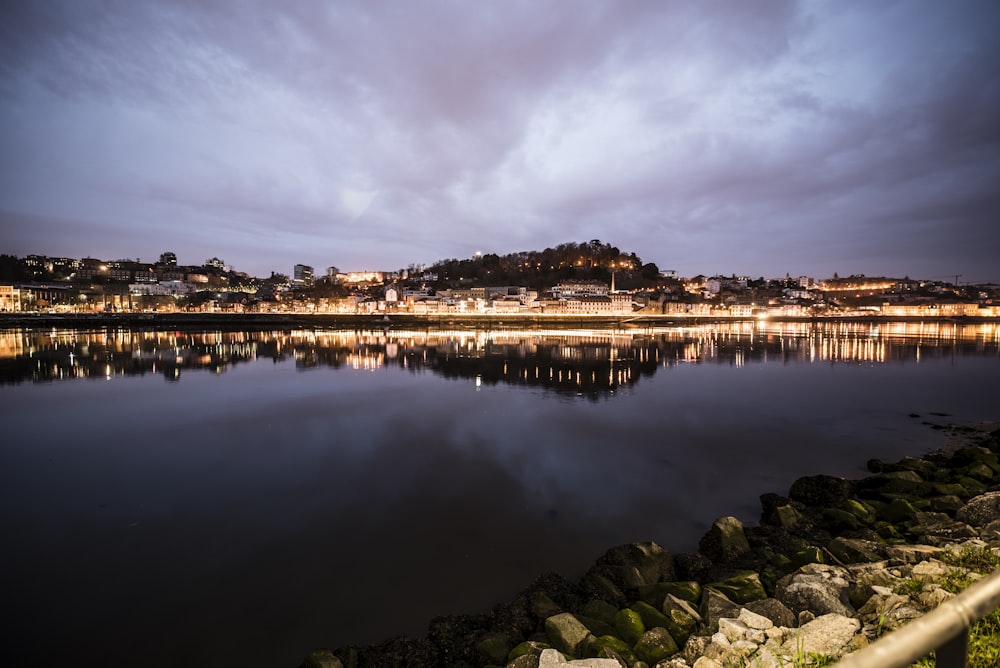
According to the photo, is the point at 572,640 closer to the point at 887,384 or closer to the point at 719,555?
the point at 719,555

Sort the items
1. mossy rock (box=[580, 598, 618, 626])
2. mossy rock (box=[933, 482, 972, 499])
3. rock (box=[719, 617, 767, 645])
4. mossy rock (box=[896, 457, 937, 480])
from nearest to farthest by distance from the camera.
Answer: rock (box=[719, 617, 767, 645])
mossy rock (box=[580, 598, 618, 626])
mossy rock (box=[933, 482, 972, 499])
mossy rock (box=[896, 457, 937, 480])

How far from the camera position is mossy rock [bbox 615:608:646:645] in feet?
13.5

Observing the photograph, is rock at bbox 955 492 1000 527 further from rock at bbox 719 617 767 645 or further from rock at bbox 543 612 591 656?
rock at bbox 543 612 591 656

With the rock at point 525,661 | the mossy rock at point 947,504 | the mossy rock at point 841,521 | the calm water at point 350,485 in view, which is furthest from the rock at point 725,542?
the rock at point 525,661

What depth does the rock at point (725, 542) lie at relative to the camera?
19.4ft

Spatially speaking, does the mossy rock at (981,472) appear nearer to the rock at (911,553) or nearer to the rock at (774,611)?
the rock at (911,553)

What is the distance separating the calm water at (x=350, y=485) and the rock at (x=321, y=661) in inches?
21.9

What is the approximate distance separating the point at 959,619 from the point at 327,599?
581 cm

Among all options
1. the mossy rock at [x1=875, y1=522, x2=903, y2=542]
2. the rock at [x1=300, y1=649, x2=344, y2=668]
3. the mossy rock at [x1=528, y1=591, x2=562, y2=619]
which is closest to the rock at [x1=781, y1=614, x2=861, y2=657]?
the mossy rock at [x1=528, y1=591, x2=562, y2=619]

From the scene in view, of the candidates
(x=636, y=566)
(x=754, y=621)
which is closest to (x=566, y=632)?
(x=754, y=621)

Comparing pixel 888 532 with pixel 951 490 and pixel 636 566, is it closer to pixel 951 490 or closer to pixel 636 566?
pixel 951 490

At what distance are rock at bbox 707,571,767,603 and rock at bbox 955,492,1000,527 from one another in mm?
3231

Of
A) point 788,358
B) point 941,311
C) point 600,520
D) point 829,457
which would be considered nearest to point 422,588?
point 600,520

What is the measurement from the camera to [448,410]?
49.9ft
